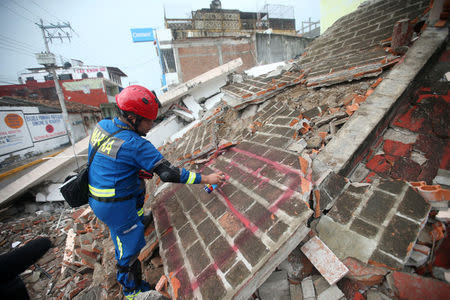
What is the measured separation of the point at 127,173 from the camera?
203 centimetres

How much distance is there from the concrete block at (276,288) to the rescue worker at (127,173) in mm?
1089

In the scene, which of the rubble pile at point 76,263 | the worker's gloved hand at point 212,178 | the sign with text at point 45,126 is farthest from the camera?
A: the sign with text at point 45,126

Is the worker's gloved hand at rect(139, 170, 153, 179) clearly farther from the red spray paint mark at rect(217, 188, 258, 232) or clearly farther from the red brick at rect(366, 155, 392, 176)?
the red brick at rect(366, 155, 392, 176)

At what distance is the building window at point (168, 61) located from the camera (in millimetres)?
17688

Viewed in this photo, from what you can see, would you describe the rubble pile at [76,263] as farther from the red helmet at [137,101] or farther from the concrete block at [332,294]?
the concrete block at [332,294]

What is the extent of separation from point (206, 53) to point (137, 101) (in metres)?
19.5

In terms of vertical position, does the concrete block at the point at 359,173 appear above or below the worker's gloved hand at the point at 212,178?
below

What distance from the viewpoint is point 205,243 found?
1.70m

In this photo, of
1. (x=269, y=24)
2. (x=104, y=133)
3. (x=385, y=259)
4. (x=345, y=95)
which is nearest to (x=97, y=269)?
(x=104, y=133)

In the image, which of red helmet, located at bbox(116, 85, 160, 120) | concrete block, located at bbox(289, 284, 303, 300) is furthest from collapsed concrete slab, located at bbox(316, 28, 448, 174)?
red helmet, located at bbox(116, 85, 160, 120)

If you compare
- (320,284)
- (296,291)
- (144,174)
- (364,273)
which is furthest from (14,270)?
(364,273)

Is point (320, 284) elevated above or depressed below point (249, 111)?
below

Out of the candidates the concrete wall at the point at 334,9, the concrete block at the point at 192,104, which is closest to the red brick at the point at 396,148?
the concrete block at the point at 192,104

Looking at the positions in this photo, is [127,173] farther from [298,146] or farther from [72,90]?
[72,90]
